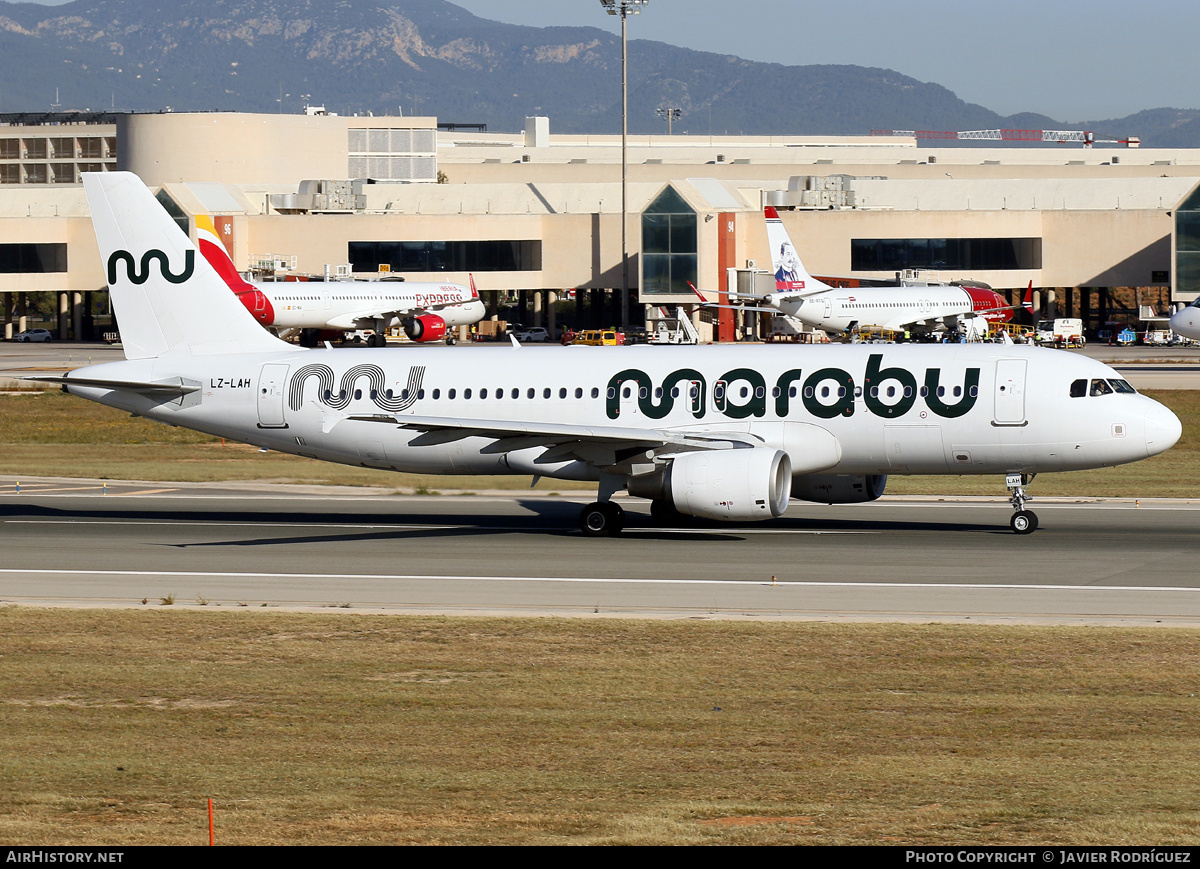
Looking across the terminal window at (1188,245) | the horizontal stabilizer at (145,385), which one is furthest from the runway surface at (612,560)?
the terminal window at (1188,245)

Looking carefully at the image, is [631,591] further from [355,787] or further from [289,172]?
[289,172]

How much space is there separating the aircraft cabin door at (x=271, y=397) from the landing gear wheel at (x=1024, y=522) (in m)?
17.3

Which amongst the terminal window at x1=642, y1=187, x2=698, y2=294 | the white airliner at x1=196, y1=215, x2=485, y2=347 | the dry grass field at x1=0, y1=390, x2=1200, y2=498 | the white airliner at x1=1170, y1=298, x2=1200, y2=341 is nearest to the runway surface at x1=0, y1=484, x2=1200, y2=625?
the dry grass field at x1=0, y1=390, x2=1200, y2=498

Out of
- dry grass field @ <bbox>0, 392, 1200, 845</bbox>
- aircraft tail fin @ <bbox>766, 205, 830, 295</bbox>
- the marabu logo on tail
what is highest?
aircraft tail fin @ <bbox>766, 205, 830, 295</bbox>

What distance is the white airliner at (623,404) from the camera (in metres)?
33.1

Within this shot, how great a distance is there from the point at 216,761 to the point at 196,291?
22939 mm

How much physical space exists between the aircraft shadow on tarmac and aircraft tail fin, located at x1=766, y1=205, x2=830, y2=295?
73.0 meters

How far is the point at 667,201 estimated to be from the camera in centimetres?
12900

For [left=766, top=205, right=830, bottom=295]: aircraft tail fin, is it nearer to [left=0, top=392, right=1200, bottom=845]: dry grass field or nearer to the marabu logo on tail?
the marabu logo on tail

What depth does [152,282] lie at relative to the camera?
37.5 metres

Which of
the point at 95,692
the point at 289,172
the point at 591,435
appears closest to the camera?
the point at 95,692

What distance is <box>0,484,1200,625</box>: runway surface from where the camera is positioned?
26.8m

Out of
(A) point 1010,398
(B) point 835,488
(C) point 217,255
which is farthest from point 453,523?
(C) point 217,255

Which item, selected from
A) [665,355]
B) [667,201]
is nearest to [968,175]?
[667,201]
